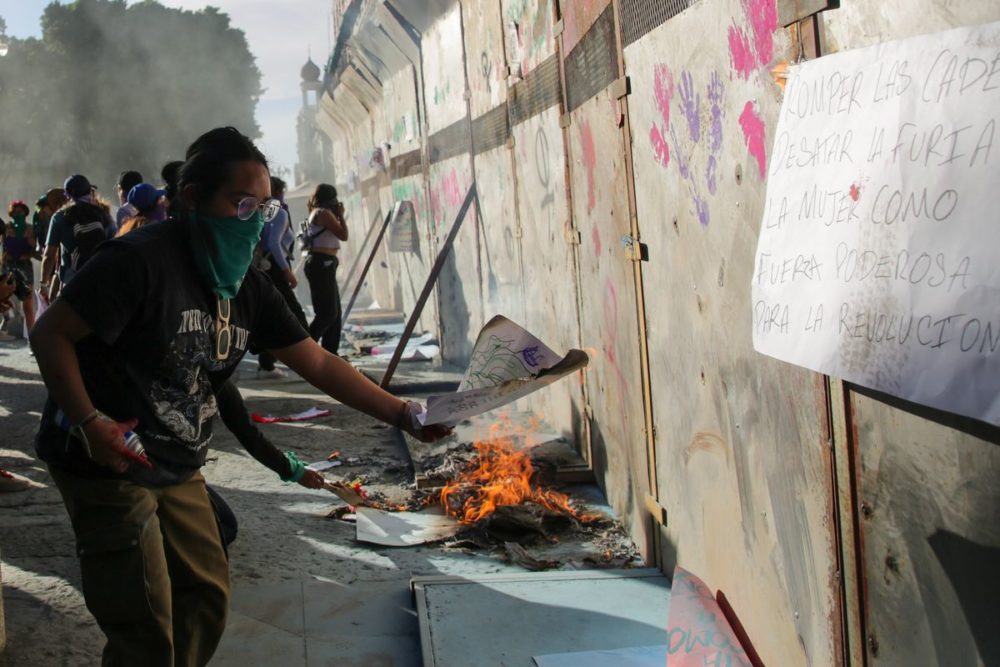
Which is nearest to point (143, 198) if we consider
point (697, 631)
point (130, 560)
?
point (130, 560)

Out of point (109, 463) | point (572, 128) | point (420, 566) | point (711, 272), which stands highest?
point (572, 128)

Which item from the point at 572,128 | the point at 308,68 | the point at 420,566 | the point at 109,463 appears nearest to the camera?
the point at 109,463

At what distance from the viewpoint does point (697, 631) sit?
3.31m

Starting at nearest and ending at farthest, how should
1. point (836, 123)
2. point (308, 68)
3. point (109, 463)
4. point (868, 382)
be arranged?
point (868, 382), point (836, 123), point (109, 463), point (308, 68)

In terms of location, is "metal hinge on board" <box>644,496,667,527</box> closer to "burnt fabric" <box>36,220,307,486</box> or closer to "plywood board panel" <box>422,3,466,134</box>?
"burnt fabric" <box>36,220,307,486</box>

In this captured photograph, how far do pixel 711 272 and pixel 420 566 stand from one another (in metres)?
2.31

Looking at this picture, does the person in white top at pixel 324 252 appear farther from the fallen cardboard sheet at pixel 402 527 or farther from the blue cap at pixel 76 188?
the fallen cardboard sheet at pixel 402 527

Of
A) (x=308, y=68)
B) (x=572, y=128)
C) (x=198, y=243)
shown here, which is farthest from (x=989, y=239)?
(x=308, y=68)

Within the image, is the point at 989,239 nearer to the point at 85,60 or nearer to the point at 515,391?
the point at 515,391

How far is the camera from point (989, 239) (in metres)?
1.59

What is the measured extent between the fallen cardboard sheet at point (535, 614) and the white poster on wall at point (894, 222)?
1810 millimetres

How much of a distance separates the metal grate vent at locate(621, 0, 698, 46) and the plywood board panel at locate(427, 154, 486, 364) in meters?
5.12

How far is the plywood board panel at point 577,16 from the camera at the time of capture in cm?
482

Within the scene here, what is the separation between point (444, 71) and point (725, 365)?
25.4 feet
